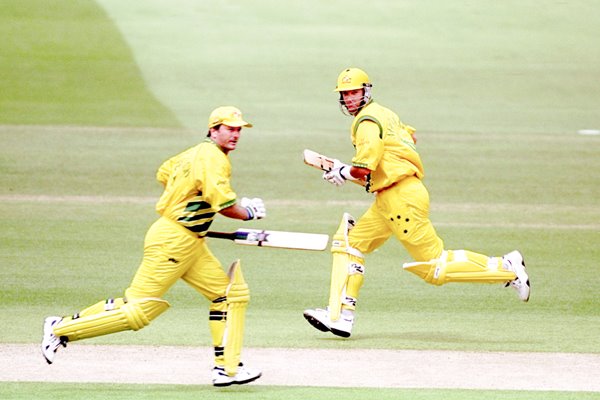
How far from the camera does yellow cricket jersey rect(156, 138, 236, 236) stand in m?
8.54

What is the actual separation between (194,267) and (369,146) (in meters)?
2.04

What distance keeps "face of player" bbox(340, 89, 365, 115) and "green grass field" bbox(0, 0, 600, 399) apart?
1.83 meters

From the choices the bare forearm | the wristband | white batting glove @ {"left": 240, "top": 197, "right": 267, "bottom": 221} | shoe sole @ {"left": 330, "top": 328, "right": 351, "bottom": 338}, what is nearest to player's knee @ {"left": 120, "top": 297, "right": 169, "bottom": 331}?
the bare forearm

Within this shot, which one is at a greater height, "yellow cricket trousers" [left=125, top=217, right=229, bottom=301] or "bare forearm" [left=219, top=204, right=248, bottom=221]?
"bare forearm" [left=219, top=204, right=248, bottom=221]

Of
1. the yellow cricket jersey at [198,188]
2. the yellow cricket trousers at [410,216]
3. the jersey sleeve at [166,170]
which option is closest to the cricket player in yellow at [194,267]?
the yellow cricket jersey at [198,188]

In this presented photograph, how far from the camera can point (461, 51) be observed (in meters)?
29.7

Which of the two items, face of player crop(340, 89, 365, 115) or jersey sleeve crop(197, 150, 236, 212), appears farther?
face of player crop(340, 89, 365, 115)

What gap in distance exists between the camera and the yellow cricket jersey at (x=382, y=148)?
33.6 feet

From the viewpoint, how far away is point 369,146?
402 inches

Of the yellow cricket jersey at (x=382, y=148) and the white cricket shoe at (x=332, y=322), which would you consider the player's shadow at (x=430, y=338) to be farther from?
the yellow cricket jersey at (x=382, y=148)

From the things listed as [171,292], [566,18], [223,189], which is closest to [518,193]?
[171,292]

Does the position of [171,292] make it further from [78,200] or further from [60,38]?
[60,38]

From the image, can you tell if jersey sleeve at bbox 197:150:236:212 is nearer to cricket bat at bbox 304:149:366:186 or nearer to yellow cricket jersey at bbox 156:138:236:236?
yellow cricket jersey at bbox 156:138:236:236

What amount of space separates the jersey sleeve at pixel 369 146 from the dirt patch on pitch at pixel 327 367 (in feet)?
4.75
